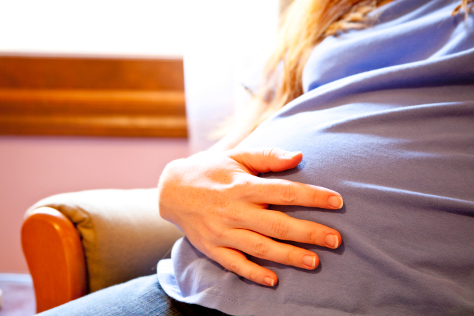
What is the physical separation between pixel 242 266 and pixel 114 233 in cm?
31

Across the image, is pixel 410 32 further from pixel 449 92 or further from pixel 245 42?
pixel 245 42

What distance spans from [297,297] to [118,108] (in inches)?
44.0

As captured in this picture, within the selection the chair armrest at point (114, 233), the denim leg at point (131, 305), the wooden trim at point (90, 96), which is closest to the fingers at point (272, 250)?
the denim leg at point (131, 305)

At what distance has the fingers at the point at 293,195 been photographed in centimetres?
39

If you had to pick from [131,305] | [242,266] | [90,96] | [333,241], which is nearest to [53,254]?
[131,305]

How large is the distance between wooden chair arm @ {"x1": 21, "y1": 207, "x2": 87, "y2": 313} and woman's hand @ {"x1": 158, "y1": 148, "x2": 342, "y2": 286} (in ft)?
0.67

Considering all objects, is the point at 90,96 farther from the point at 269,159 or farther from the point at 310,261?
the point at 310,261

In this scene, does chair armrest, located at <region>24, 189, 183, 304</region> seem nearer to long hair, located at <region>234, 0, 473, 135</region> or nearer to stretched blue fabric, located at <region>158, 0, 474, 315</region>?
stretched blue fabric, located at <region>158, 0, 474, 315</region>

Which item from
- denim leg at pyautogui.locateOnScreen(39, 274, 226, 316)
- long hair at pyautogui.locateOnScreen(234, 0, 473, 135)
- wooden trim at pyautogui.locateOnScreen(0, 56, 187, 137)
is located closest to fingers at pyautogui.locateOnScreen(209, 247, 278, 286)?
denim leg at pyautogui.locateOnScreen(39, 274, 226, 316)

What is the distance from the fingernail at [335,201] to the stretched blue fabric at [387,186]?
2 cm

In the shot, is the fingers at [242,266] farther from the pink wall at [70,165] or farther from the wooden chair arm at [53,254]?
the pink wall at [70,165]

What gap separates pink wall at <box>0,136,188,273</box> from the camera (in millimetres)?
1306

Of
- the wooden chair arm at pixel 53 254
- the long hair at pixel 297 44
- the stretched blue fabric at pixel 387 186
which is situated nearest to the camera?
the stretched blue fabric at pixel 387 186

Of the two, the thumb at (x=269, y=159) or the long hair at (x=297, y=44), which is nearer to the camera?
the thumb at (x=269, y=159)
